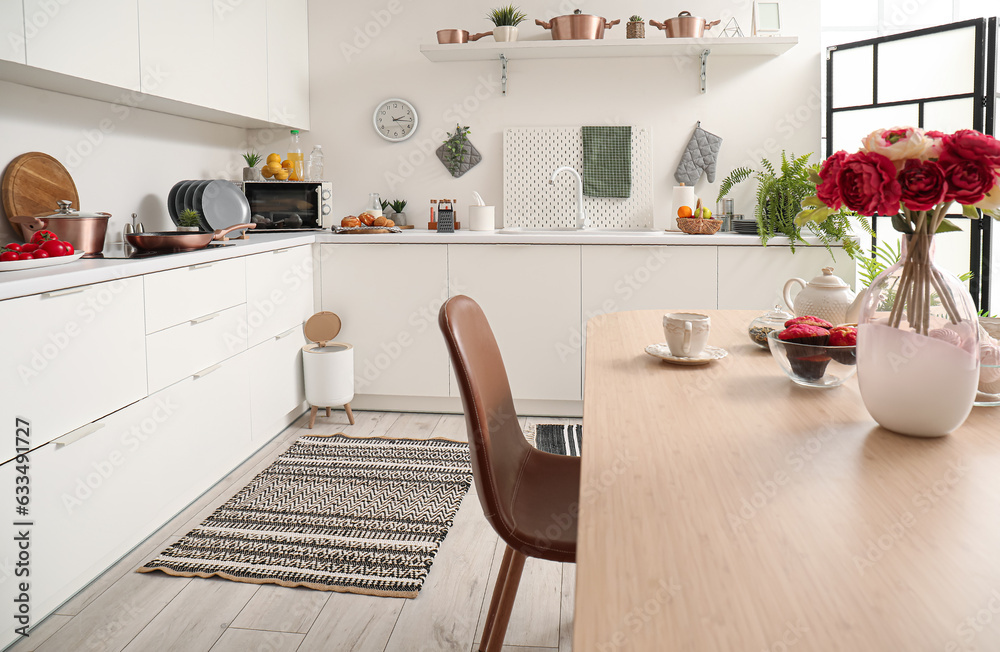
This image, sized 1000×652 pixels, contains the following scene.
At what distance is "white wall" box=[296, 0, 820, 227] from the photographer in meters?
3.98

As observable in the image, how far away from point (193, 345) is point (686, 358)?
178 centimetres

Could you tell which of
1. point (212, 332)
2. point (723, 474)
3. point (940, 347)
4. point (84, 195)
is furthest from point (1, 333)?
point (940, 347)

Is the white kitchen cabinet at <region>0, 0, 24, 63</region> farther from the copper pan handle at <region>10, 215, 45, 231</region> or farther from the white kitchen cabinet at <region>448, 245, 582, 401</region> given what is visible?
the white kitchen cabinet at <region>448, 245, 582, 401</region>

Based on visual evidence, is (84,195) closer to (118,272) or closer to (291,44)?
(118,272)

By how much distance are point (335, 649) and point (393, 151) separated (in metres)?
2.95

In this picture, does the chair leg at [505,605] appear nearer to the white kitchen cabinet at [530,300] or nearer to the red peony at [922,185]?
A: the red peony at [922,185]

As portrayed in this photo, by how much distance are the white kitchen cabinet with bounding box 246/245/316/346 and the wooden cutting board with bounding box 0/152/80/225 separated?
67 cm

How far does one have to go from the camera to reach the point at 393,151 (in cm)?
423

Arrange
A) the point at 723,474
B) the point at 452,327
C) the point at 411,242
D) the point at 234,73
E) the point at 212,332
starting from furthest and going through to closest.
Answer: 1. the point at 411,242
2. the point at 234,73
3. the point at 212,332
4. the point at 452,327
5. the point at 723,474

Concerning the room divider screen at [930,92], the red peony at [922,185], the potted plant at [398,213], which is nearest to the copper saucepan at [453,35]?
the potted plant at [398,213]

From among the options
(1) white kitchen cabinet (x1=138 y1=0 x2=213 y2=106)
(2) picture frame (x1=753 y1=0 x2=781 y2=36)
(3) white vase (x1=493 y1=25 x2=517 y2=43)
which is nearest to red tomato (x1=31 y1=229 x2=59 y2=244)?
(1) white kitchen cabinet (x1=138 y1=0 x2=213 y2=106)

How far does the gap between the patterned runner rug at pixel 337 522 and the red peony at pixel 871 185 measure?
153cm

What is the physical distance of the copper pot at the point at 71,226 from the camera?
→ 234 cm

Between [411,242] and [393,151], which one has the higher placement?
[393,151]
